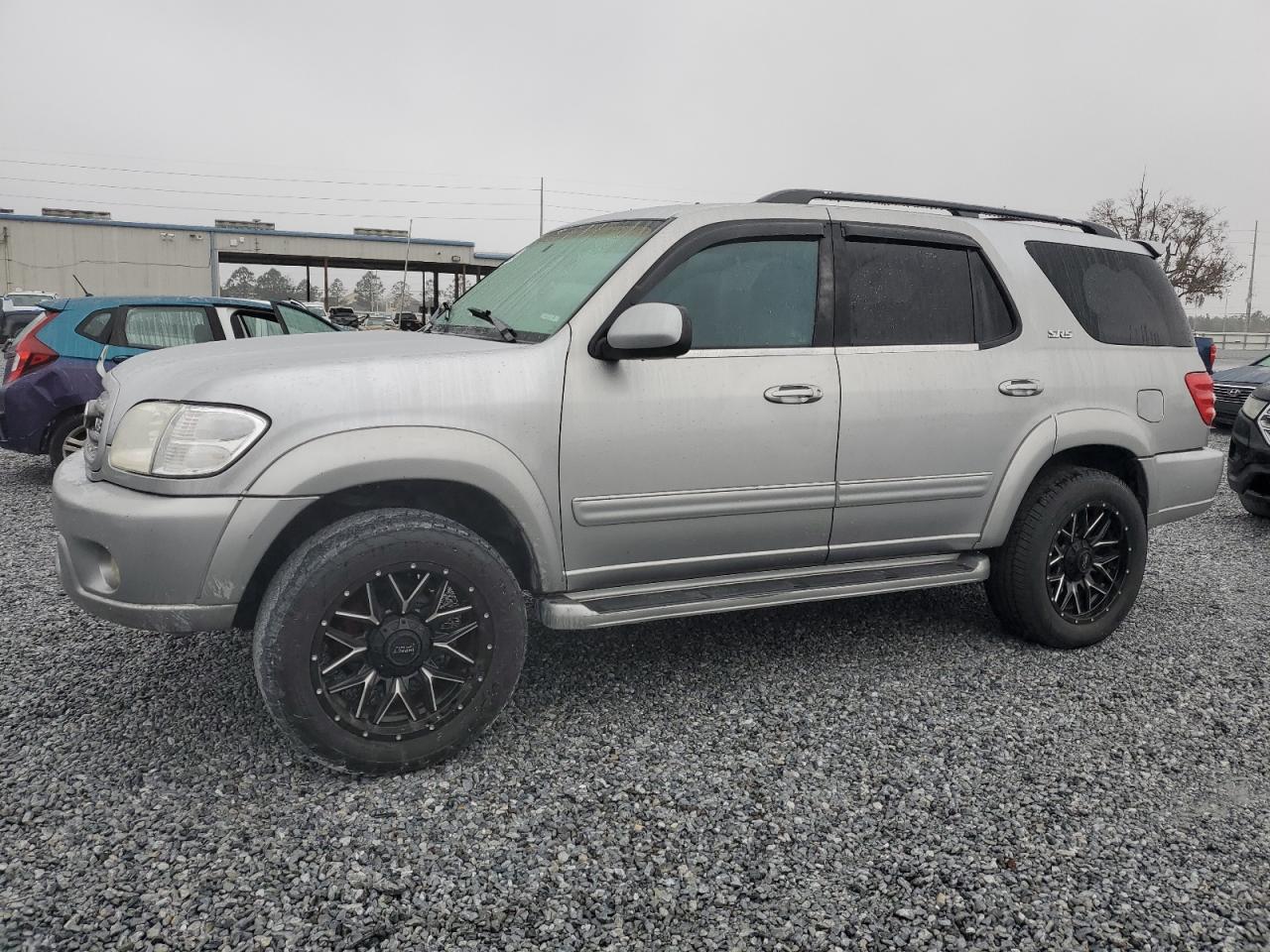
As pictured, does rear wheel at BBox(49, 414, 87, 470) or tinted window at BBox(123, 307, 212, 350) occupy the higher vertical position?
tinted window at BBox(123, 307, 212, 350)

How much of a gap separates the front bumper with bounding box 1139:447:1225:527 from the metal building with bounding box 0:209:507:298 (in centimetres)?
4174

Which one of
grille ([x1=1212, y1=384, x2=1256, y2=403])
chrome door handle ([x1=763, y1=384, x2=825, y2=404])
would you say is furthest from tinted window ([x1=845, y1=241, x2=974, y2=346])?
grille ([x1=1212, y1=384, x2=1256, y2=403])

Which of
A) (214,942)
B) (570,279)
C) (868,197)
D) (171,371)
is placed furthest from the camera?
(868,197)

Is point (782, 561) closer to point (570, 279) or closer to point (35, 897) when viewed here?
point (570, 279)

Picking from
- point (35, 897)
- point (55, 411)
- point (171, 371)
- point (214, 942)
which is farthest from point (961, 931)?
point (55, 411)

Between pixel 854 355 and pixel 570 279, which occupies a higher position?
pixel 570 279

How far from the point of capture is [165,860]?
2416 mm

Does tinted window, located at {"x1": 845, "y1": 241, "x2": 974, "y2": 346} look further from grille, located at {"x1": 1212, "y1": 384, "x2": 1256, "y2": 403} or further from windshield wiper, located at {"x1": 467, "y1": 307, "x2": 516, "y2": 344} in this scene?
grille, located at {"x1": 1212, "y1": 384, "x2": 1256, "y2": 403}

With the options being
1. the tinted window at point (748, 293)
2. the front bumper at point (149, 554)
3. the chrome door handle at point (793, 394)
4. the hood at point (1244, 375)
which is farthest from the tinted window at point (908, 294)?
the hood at point (1244, 375)

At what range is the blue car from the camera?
6.98 m

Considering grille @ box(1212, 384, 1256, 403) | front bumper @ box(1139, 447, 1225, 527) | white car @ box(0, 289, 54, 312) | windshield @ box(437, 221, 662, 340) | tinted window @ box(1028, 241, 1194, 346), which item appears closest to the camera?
windshield @ box(437, 221, 662, 340)

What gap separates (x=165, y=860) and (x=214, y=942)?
403 mm

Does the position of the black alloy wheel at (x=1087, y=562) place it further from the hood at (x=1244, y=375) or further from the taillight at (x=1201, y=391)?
the hood at (x=1244, y=375)

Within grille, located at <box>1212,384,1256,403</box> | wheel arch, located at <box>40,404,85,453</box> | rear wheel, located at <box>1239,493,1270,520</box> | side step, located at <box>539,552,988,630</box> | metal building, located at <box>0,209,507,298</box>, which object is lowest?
rear wheel, located at <box>1239,493,1270,520</box>
